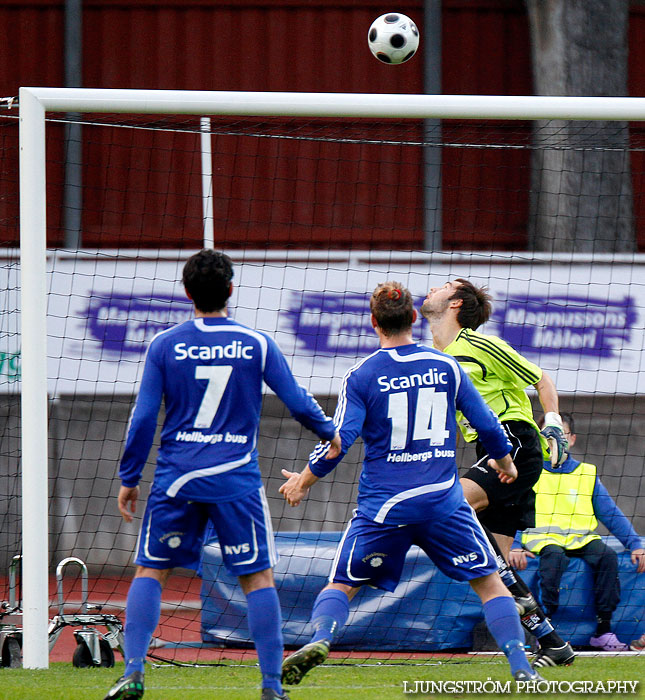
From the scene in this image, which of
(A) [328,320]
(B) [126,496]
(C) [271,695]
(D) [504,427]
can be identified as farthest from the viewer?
(A) [328,320]

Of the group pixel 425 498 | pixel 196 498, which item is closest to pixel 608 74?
pixel 425 498

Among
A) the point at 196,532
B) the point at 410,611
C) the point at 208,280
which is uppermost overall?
the point at 208,280

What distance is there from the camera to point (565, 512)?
655cm

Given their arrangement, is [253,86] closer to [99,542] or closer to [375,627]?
[99,542]

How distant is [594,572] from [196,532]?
3.33m

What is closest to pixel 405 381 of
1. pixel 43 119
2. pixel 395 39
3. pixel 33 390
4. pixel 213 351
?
pixel 213 351

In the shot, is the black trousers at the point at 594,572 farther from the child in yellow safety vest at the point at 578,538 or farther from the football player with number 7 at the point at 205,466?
the football player with number 7 at the point at 205,466

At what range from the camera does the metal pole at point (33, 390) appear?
5.34 meters

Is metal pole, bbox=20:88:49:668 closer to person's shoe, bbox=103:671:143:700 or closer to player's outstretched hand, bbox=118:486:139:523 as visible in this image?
player's outstretched hand, bbox=118:486:139:523

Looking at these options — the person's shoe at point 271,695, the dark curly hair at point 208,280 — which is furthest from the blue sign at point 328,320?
the person's shoe at point 271,695

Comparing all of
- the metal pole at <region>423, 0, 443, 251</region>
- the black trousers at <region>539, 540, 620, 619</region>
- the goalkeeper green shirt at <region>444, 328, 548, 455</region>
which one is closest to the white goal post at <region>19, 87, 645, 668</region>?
the goalkeeper green shirt at <region>444, 328, 548, 455</region>

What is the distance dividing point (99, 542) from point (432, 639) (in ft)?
13.6
